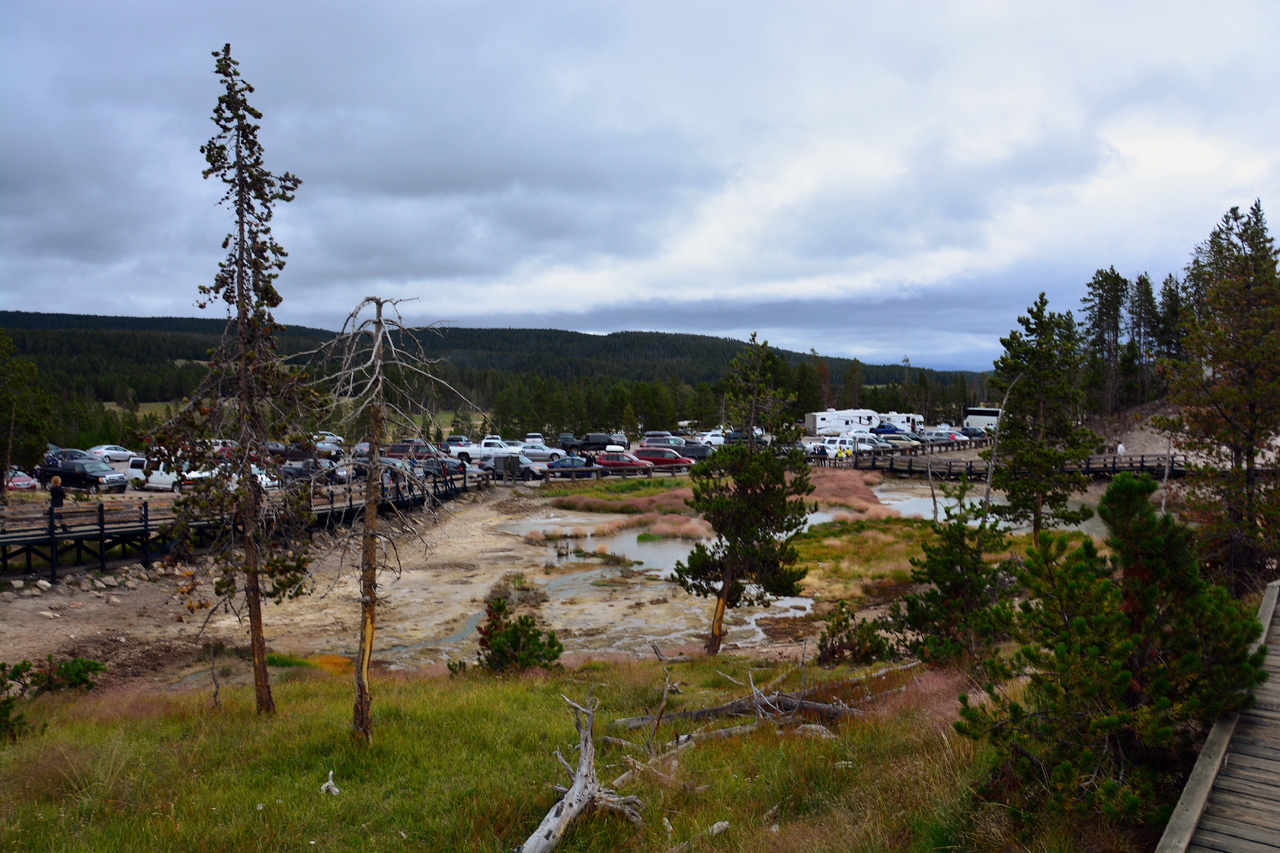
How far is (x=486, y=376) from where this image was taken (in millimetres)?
149000

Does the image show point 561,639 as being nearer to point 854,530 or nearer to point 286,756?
point 286,756

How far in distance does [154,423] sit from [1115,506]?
1097 centimetres

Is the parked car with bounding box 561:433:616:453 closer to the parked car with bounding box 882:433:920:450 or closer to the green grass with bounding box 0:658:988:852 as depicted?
the parked car with bounding box 882:433:920:450

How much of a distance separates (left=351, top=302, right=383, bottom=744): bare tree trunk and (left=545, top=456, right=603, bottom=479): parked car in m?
46.1

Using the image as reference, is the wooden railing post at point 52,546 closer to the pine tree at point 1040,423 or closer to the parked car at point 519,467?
the pine tree at point 1040,423

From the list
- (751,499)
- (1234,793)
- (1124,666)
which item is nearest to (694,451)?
(751,499)

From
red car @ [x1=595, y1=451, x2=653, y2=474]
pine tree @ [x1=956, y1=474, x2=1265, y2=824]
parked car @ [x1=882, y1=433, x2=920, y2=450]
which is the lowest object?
red car @ [x1=595, y1=451, x2=653, y2=474]

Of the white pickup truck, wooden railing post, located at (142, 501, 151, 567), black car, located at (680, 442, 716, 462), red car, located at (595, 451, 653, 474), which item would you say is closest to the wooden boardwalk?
black car, located at (680, 442, 716, 462)

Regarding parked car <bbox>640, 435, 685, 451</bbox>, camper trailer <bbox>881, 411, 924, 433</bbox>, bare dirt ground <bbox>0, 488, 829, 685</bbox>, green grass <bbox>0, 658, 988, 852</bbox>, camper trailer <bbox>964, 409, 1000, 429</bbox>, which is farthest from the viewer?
camper trailer <bbox>881, 411, 924, 433</bbox>

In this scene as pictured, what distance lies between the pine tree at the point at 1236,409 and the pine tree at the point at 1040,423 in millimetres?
5539

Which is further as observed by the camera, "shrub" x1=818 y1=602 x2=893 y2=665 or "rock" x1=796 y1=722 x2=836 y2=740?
"shrub" x1=818 y1=602 x2=893 y2=665

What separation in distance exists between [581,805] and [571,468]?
165 feet

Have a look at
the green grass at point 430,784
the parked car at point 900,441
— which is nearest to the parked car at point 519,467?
the parked car at point 900,441

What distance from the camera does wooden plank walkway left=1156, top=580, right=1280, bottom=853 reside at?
4.01 m
